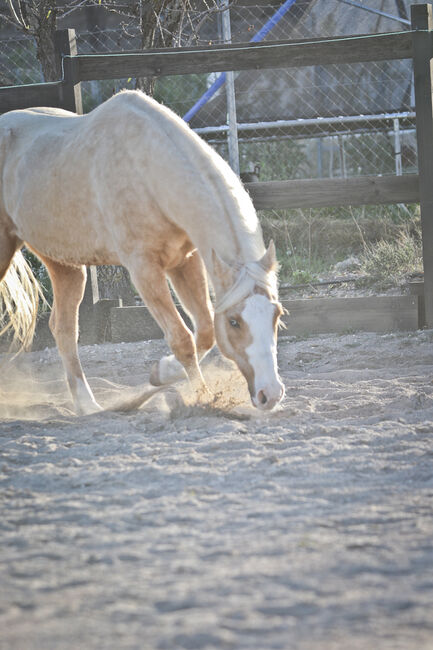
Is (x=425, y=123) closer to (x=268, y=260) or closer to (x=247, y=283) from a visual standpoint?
(x=268, y=260)

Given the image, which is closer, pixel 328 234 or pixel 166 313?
pixel 166 313

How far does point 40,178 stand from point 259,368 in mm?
1858

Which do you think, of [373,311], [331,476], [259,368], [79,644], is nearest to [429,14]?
[373,311]

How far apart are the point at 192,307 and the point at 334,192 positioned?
2.11 metres

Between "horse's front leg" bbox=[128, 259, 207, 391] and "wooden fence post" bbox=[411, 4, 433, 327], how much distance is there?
2408 millimetres

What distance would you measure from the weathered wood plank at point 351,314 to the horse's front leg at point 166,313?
2.07 metres

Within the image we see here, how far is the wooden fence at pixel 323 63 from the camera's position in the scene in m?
5.47

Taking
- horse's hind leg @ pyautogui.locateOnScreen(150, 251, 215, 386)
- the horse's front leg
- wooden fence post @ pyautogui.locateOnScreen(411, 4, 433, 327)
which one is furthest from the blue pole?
the horse's front leg

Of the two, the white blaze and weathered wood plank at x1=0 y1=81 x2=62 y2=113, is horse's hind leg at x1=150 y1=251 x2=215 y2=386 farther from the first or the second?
weathered wood plank at x1=0 y1=81 x2=62 y2=113

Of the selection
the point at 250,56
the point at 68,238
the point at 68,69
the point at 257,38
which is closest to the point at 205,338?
the point at 68,238

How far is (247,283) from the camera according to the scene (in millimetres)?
3213

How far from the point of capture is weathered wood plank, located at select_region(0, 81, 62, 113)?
561 centimetres

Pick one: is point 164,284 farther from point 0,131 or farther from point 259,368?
point 0,131

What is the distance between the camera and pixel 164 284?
12.3 ft
